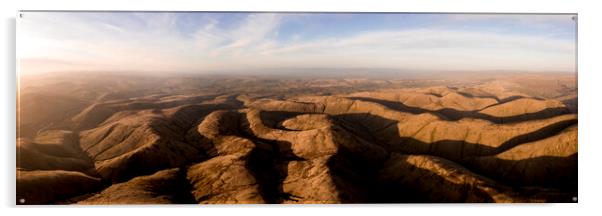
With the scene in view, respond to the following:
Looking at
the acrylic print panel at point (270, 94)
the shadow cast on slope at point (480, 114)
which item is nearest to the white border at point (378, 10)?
the acrylic print panel at point (270, 94)

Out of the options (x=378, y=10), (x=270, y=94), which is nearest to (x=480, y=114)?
(x=378, y=10)

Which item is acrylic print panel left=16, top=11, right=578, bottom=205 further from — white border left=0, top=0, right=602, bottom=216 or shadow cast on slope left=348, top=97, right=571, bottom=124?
white border left=0, top=0, right=602, bottom=216

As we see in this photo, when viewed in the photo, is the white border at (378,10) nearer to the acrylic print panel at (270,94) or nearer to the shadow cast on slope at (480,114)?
the acrylic print panel at (270,94)

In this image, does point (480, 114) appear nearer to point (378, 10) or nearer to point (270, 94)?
point (378, 10)

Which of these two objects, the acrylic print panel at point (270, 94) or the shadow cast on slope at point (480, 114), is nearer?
the acrylic print panel at point (270, 94)

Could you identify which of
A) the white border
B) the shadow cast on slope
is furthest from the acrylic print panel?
the white border
